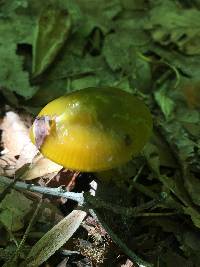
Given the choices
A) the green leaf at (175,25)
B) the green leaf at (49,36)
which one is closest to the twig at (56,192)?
the green leaf at (49,36)

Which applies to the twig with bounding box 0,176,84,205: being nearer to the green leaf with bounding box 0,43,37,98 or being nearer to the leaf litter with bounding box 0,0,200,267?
the leaf litter with bounding box 0,0,200,267

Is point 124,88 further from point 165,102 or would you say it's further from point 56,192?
point 56,192

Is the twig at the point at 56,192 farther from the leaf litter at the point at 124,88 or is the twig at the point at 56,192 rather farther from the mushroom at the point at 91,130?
the mushroom at the point at 91,130

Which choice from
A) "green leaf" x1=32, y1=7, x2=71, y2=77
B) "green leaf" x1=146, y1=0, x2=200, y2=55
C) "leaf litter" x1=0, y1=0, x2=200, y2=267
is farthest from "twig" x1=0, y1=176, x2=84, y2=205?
"green leaf" x1=146, y1=0, x2=200, y2=55

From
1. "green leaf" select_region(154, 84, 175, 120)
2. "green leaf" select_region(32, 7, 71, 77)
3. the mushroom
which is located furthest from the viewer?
"green leaf" select_region(32, 7, 71, 77)

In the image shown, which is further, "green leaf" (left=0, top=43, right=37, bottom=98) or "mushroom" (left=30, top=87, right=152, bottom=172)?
"green leaf" (left=0, top=43, right=37, bottom=98)

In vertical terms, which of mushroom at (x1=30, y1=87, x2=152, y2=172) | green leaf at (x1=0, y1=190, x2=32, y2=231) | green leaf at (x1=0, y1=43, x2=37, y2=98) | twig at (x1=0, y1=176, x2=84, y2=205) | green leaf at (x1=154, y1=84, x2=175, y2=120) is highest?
mushroom at (x1=30, y1=87, x2=152, y2=172)
